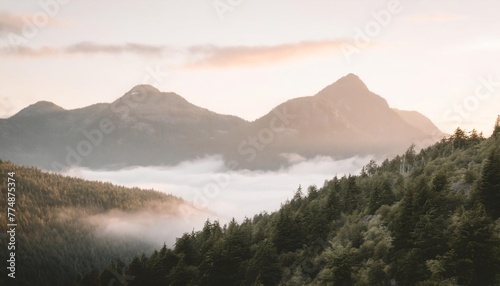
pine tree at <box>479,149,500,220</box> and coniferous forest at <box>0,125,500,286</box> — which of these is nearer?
coniferous forest at <box>0,125,500,286</box>

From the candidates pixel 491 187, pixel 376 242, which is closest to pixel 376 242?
pixel 376 242

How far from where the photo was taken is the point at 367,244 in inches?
2403

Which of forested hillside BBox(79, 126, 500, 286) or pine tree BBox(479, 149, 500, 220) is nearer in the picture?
forested hillside BBox(79, 126, 500, 286)

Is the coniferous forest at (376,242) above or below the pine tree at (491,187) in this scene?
below

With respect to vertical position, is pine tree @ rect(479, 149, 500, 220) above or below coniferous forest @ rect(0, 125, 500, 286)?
above

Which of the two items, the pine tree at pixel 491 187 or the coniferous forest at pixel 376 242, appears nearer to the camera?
the coniferous forest at pixel 376 242

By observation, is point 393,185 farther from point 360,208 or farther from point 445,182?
point 445,182

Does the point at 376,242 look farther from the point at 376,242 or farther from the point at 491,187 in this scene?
the point at 491,187

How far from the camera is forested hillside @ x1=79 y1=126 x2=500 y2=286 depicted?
47.2 m

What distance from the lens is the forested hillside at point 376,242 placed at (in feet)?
155

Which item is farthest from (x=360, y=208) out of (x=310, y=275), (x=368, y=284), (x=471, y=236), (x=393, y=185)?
(x=471, y=236)

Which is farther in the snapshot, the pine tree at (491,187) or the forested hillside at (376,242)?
the pine tree at (491,187)

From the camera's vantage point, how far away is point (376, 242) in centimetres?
6162

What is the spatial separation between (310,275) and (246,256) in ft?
46.0
